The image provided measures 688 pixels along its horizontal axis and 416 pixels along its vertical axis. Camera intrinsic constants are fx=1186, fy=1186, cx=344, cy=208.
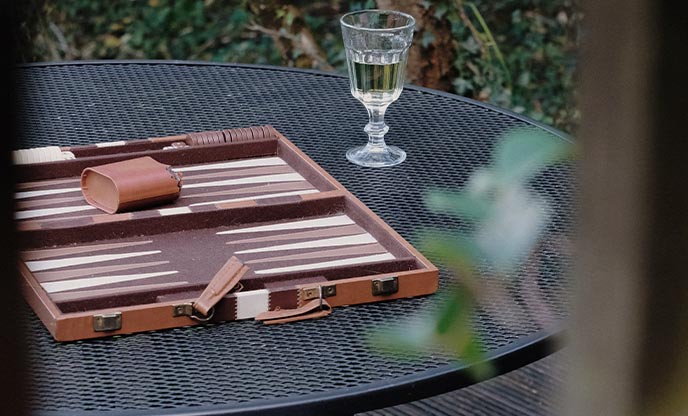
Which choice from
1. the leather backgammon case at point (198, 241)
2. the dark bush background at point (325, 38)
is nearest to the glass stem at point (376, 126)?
the leather backgammon case at point (198, 241)

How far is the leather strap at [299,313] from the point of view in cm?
169

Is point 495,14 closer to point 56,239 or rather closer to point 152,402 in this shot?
point 56,239

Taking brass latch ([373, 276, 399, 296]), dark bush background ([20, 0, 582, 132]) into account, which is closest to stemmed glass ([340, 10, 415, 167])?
brass latch ([373, 276, 399, 296])

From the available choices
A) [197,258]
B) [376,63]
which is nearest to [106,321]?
[197,258]

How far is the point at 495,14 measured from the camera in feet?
16.6

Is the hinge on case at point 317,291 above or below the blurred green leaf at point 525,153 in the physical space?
below

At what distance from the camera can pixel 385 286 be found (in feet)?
5.73

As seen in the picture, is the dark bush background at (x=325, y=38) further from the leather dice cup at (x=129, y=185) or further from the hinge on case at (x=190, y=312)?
the hinge on case at (x=190, y=312)

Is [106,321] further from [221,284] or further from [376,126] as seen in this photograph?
[376,126]

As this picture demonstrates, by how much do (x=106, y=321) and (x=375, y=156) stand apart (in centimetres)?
85

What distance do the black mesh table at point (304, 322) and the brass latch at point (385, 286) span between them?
2 cm

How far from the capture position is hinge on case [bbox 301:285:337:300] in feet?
5.62

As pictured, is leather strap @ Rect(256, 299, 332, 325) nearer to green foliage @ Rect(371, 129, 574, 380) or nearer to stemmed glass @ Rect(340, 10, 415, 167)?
stemmed glass @ Rect(340, 10, 415, 167)

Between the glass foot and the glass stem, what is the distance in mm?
12
